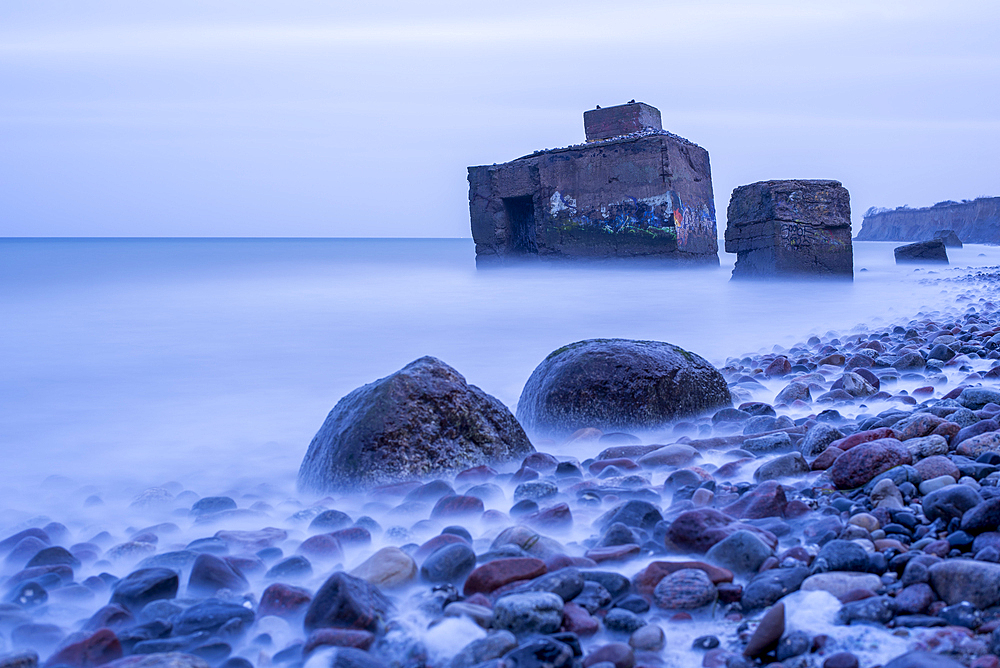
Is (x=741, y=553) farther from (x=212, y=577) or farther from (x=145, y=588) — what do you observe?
(x=145, y=588)

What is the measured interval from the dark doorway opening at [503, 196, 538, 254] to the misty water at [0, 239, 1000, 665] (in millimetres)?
1562

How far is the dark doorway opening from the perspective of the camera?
1617cm

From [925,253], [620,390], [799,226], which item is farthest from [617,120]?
[620,390]

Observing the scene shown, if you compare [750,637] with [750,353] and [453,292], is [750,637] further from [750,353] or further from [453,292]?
[453,292]

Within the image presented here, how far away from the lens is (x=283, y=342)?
7.51m

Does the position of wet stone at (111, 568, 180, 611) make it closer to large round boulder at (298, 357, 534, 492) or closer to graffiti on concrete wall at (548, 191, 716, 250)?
large round boulder at (298, 357, 534, 492)

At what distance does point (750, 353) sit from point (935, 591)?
4.49 meters

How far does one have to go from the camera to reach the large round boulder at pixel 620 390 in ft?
10.3

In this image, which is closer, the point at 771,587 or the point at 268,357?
the point at 771,587

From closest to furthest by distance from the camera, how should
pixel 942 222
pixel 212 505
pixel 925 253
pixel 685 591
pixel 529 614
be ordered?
pixel 529 614 < pixel 685 591 < pixel 212 505 < pixel 925 253 < pixel 942 222

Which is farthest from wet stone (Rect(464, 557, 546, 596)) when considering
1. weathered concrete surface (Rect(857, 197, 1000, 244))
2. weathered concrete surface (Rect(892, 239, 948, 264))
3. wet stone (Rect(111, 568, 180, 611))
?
weathered concrete surface (Rect(857, 197, 1000, 244))

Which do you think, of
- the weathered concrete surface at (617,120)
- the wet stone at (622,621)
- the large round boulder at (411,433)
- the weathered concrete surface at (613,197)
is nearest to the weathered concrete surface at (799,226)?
the weathered concrete surface at (613,197)

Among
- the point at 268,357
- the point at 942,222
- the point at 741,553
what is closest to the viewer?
the point at 741,553

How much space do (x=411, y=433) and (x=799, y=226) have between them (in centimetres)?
965
